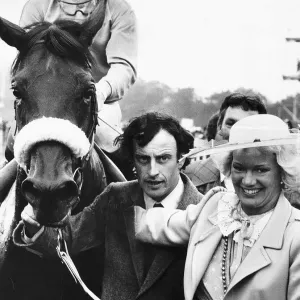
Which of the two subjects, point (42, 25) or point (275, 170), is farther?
point (42, 25)

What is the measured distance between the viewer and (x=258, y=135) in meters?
2.78

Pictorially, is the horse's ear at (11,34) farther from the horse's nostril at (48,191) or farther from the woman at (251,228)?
the woman at (251,228)

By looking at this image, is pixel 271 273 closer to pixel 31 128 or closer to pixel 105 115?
pixel 31 128

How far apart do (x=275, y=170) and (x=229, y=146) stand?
258mm

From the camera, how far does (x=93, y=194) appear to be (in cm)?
382

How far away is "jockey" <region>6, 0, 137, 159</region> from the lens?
4242 millimetres

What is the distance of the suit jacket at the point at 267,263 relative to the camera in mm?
2551

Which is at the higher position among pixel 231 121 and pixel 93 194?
pixel 231 121

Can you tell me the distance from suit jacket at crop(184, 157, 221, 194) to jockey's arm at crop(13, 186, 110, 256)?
1410 millimetres

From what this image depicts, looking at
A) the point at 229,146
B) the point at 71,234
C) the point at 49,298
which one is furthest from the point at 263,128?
the point at 49,298

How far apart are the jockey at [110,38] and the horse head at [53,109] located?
2.47 ft

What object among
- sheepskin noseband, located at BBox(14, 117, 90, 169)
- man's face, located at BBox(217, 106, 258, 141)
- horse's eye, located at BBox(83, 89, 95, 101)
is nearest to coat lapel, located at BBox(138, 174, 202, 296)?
sheepskin noseband, located at BBox(14, 117, 90, 169)

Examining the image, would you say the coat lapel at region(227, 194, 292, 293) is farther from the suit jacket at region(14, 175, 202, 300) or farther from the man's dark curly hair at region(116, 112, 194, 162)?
the man's dark curly hair at region(116, 112, 194, 162)

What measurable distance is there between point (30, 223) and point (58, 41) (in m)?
1.05
